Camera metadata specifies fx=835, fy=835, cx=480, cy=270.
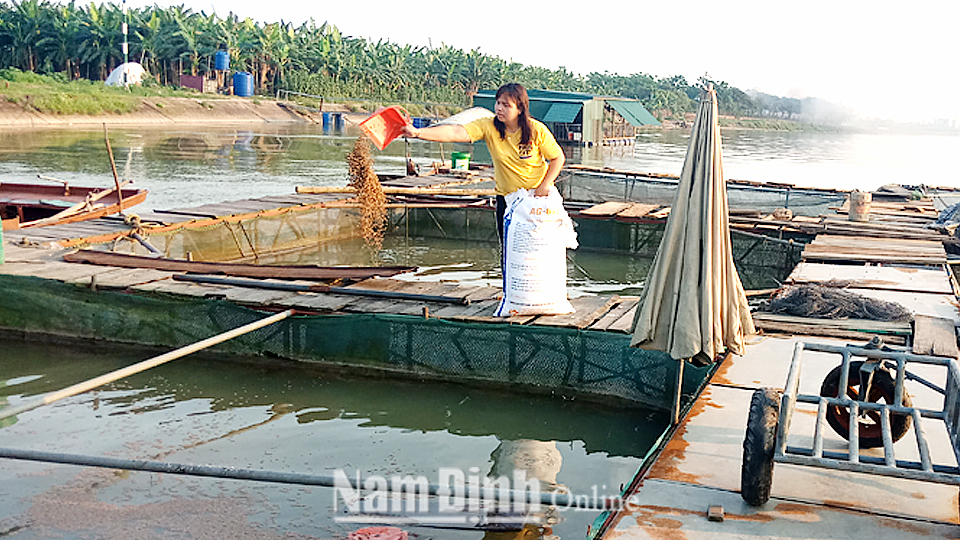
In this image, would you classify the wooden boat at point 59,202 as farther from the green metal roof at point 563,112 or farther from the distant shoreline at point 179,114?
the distant shoreline at point 179,114

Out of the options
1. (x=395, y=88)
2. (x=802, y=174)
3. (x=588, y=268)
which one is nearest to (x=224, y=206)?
(x=588, y=268)

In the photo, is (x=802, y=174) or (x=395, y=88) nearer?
(x=802, y=174)

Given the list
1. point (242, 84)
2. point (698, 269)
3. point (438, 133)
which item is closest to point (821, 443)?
point (698, 269)

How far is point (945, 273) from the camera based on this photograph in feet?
29.0

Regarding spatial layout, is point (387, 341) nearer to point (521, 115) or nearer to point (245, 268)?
point (245, 268)

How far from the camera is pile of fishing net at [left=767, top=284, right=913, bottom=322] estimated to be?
265 inches

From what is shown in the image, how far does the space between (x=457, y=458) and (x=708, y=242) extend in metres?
2.33

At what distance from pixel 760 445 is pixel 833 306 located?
3.84 meters

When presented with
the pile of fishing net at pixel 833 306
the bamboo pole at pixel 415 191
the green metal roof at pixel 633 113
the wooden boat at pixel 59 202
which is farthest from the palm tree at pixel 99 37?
the pile of fishing net at pixel 833 306

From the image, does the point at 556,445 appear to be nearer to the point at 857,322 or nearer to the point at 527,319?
the point at 527,319

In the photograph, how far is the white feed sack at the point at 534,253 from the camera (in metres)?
6.45

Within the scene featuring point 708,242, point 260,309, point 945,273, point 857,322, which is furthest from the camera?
point 945,273

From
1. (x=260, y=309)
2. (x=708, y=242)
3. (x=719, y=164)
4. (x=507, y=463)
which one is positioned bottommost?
(x=507, y=463)

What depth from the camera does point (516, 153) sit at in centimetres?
645
